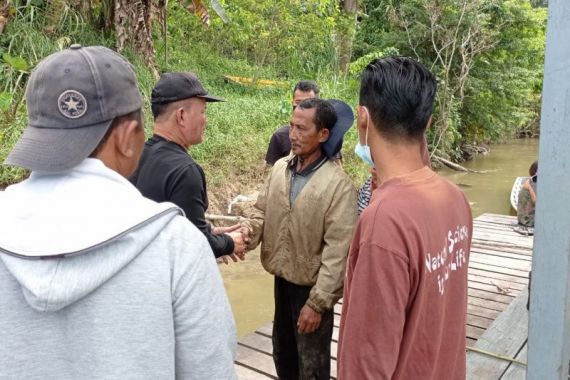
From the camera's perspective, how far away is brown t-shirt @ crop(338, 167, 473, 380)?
1241 mm

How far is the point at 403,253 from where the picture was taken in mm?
1239

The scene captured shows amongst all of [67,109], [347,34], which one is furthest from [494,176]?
[67,109]

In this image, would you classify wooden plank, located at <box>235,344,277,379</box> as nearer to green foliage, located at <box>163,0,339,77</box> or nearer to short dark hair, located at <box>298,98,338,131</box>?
short dark hair, located at <box>298,98,338,131</box>

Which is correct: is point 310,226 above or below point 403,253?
below

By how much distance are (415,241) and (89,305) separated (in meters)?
0.75

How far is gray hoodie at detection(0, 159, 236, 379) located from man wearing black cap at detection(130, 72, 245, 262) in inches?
42.9

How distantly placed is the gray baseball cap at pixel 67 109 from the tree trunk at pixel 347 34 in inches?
493

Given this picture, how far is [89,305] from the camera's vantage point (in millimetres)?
904

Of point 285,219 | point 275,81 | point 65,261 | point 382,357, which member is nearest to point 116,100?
point 65,261

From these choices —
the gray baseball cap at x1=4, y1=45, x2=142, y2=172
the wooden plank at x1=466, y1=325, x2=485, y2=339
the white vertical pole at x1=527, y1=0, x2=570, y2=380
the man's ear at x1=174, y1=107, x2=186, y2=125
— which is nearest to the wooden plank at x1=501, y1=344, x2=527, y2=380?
the wooden plank at x1=466, y1=325, x2=485, y2=339

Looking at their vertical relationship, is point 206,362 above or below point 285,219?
above

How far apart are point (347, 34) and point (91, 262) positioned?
42.5 ft

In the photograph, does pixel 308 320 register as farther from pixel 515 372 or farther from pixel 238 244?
pixel 515 372

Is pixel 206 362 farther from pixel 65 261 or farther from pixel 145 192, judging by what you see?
pixel 145 192
